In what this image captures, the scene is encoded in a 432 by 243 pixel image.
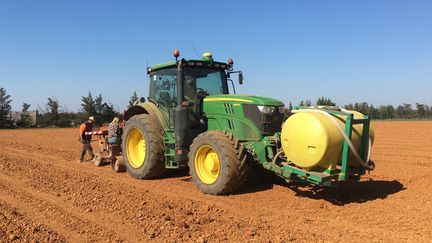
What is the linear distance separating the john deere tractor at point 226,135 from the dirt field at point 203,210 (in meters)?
0.42

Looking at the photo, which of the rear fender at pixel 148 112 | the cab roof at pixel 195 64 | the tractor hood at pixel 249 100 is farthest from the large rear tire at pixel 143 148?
the tractor hood at pixel 249 100

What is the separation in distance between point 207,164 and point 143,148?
2.48 meters

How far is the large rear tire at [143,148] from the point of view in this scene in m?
8.39

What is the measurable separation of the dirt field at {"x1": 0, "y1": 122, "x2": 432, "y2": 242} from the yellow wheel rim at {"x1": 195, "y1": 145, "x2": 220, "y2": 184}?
1.18 feet

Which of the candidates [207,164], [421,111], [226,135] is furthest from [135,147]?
[421,111]

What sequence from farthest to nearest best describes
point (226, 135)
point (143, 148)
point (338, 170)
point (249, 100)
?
point (143, 148) → point (249, 100) → point (226, 135) → point (338, 170)

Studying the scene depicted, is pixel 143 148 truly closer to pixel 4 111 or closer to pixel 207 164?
pixel 207 164

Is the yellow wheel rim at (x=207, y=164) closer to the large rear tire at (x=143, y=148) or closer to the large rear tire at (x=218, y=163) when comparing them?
the large rear tire at (x=218, y=163)

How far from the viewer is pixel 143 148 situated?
9.27 metres

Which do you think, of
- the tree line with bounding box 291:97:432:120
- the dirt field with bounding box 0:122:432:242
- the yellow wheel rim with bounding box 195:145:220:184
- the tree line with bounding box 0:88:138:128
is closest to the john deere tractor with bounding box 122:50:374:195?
the yellow wheel rim with bounding box 195:145:220:184

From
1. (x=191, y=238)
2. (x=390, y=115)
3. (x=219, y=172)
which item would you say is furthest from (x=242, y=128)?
(x=390, y=115)

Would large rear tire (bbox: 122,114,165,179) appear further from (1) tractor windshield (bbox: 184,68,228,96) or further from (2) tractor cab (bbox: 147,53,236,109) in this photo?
(1) tractor windshield (bbox: 184,68,228,96)

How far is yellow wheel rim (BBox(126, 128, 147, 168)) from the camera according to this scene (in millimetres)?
9204

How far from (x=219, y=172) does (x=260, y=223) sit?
1.71m
